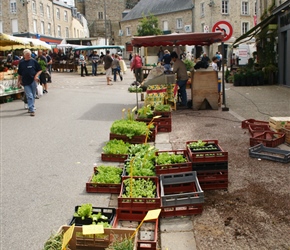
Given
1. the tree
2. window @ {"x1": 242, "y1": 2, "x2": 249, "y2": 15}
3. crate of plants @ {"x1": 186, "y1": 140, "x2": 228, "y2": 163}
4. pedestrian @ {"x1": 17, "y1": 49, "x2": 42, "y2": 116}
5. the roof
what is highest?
the roof

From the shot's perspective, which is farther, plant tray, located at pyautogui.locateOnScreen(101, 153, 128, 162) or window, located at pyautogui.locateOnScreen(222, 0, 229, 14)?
window, located at pyautogui.locateOnScreen(222, 0, 229, 14)

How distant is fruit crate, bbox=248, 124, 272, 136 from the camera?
8.30 metres

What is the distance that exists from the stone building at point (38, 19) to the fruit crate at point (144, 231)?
48679 millimetres

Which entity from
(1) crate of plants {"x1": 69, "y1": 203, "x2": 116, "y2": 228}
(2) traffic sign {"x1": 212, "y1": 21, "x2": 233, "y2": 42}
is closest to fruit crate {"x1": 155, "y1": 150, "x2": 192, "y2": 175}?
(1) crate of plants {"x1": 69, "y1": 203, "x2": 116, "y2": 228}

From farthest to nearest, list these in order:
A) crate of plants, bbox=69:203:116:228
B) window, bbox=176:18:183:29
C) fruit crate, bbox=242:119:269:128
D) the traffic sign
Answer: window, bbox=176:18:183:29
the traffic sign
fruit crate, bbox=242:119:269:128
crate of plants, bbox=69:203:116:228

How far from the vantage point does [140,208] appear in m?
4.66

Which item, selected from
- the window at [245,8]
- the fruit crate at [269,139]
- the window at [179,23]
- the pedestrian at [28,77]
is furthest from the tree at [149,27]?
the fruit crate at [269,139]

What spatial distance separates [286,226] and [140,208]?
1.59m

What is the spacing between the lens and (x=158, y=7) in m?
A: 66.7

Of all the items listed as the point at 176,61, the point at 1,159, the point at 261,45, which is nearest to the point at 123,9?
the point at 261,45

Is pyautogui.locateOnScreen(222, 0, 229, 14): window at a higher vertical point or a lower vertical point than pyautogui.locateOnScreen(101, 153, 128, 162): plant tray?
higher

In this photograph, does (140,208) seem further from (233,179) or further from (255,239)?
(233,179)

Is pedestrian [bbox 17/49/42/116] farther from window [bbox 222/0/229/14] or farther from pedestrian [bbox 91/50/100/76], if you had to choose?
window [bbox 222/0/229/14]

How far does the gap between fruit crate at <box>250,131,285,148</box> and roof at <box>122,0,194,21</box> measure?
5324 centimetres
